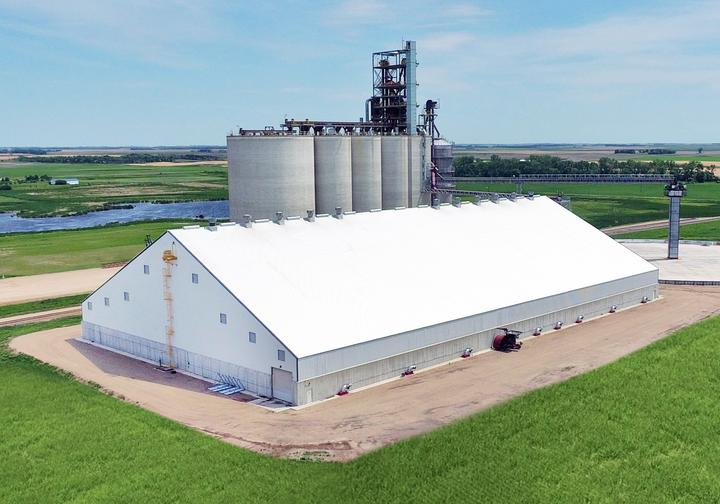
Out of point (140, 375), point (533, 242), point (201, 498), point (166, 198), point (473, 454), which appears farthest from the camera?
point (166, 198)

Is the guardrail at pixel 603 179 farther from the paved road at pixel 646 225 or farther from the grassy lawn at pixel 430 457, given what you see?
the grassy lawn at pixel 430 457

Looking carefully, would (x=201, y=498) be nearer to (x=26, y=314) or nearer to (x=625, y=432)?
(x=625, y=432)

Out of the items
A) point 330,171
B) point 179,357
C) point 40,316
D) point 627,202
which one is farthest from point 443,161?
point 627,202

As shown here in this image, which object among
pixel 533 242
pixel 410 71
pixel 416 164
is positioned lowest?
pixel 533 242

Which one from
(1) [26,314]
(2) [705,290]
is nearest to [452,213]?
(2) [705,290]

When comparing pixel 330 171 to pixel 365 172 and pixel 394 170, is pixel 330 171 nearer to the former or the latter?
pixel 365 172

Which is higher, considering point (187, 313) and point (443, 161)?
point (443, 161)

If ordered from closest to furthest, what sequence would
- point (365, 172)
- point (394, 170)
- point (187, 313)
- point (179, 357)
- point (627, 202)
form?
point (187, 313), point (179, 357), point (365, 172), point (394, 170), point (627, 202)

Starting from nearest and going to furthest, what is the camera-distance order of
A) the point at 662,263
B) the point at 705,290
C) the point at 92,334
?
the point at 92,334, the point at 705,290, the point at 662,263
